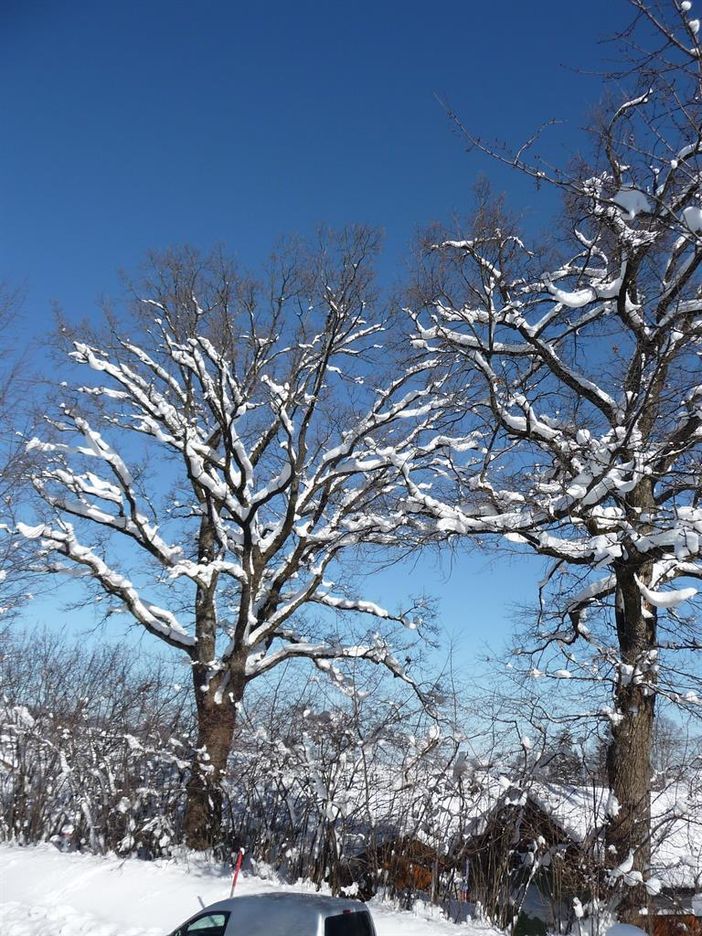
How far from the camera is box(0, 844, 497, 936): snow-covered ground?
397 inches

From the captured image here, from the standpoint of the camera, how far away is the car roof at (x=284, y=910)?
7.20 metres

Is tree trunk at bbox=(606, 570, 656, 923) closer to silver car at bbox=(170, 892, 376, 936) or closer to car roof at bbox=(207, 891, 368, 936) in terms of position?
silver car at bbox=(170, 892, 376, 936)

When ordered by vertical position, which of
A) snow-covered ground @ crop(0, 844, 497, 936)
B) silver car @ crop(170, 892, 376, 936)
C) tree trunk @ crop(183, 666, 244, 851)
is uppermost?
tree trunk @ crop(183, 666, 244, 851)

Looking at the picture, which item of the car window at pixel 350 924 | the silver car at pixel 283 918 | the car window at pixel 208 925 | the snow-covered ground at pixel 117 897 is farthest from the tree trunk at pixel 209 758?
the car window at pixel 350 924

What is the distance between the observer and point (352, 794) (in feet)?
41.7

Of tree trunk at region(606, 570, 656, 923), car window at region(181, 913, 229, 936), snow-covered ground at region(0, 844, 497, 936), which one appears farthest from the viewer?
snow-covered ground at region(0, 844, 497, 936)

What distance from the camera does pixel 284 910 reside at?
24.2ft

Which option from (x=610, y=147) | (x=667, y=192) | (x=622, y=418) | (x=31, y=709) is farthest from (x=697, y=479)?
(x=31, y=709)

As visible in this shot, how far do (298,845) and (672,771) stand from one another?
19.6 ft

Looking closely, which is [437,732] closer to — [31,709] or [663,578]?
[663,578]

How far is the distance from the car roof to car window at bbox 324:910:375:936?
34 millimetres

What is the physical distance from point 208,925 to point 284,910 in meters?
0.91

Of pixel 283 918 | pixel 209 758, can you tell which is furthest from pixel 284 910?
pixel 209 758

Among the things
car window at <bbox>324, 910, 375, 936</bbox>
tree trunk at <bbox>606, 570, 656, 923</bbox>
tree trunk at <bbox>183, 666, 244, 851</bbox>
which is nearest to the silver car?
car window at <bbox>324, 910, 375, 936</bbox>
